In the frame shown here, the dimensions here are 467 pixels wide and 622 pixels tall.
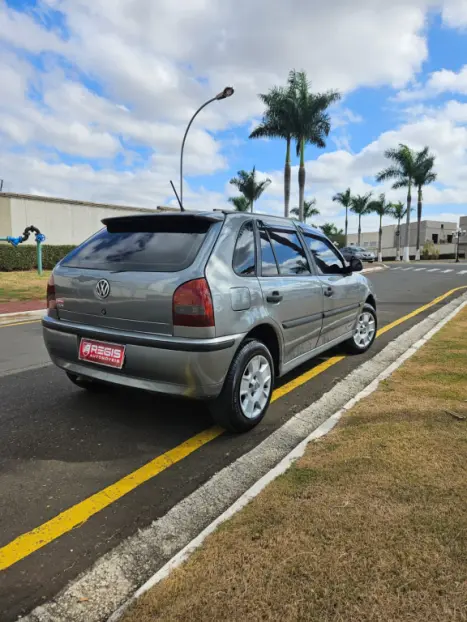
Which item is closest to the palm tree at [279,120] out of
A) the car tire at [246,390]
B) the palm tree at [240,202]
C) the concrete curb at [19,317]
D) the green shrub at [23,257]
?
Answer: the palm tree at [240,202]

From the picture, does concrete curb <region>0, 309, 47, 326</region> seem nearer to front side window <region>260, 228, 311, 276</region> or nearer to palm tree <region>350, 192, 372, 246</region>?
front side window <region>260, 228, 311, 276</region>

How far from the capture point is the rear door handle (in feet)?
11.2

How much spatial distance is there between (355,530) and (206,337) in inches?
55.8

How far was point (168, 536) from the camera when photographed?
2164mm

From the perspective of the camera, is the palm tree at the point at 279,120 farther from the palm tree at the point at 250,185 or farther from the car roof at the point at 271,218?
the car roof at the point at 271,218

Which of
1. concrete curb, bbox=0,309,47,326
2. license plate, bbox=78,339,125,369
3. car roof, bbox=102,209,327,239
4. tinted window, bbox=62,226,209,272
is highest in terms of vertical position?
car roof, bbox=102,209,327,239

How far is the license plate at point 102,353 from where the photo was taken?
3092 mm

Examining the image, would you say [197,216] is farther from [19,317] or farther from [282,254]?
[19,317]

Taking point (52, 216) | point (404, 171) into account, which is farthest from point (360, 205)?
point (52, 216)

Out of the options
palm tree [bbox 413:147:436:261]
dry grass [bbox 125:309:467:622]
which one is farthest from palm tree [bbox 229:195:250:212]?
dry grass [bbox 125:309:467:622]

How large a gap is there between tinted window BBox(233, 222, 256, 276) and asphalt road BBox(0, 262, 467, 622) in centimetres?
125

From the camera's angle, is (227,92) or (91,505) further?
(227,92)

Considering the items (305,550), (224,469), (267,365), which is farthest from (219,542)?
(267,365)

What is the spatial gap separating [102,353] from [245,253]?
1.31m
